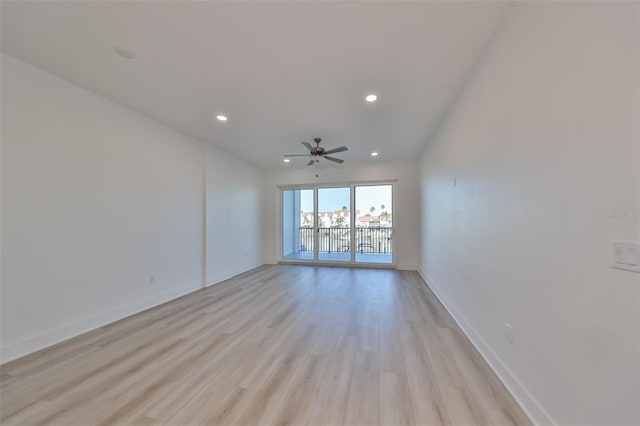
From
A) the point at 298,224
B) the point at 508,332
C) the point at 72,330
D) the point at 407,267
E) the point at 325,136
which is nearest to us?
the point at 508,332

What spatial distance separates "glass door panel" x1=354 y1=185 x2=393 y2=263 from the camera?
19.8 feet

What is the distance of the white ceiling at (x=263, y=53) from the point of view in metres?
1.66

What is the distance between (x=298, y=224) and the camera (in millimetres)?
6988

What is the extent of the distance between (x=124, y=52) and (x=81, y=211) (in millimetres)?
1769

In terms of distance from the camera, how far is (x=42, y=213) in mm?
2291

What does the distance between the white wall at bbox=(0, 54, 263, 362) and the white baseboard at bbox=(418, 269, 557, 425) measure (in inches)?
159

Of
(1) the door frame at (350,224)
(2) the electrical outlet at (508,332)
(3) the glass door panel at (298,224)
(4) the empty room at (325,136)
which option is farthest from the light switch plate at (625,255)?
(3) the glass door panel at (298,224)

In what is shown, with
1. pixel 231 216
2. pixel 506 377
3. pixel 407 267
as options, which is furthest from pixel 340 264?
pixel 506 377

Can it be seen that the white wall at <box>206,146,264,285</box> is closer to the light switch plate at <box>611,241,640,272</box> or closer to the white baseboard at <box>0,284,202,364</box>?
the white baseboard at <box>0,284,202,364</box>

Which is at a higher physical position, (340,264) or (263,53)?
(263,53)

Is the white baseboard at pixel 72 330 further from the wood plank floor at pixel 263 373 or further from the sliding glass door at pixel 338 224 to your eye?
the sliding glass door at pixel 338 224

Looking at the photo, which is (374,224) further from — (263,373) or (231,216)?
(263,373)

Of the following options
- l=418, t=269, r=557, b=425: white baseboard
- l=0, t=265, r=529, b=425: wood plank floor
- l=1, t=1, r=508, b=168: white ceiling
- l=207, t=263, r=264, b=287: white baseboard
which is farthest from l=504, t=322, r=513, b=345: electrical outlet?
l=207, t=263, r=264, b=287: white baseboard

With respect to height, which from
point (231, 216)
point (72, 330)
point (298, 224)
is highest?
point (231, 216)
